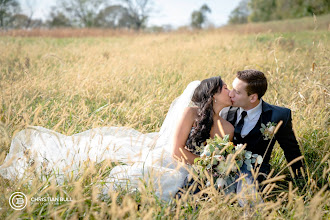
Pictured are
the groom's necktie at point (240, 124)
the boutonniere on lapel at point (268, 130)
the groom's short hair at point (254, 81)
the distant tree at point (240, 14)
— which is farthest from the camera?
the distant tree at point (240, 14)

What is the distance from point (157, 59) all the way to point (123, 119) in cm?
369

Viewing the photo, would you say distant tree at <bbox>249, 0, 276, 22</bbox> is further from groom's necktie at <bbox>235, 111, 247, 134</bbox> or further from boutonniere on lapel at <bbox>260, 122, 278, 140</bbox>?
boutonniere on lapel at <bbox>260, 122, 278, 140</bbox>

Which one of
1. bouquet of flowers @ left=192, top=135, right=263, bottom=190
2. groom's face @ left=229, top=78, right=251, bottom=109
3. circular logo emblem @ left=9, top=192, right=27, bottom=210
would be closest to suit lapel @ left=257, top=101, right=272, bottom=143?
groom's face @ left=229, top=78, right=251, bottom=109

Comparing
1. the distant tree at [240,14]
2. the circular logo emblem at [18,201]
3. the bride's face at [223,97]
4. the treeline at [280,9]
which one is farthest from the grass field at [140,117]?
the distant tree at [240,14]

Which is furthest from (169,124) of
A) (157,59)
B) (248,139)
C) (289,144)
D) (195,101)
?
(157,59)

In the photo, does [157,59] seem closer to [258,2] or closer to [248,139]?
[248,139]

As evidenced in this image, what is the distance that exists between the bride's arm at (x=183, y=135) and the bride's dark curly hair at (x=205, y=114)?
9 cm

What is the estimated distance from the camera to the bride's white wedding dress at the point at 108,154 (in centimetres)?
219

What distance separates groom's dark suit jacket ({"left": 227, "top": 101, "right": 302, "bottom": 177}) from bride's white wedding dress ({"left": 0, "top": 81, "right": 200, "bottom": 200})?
83 cm

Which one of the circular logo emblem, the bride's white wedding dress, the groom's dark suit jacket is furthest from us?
the groom's dark suit jacket

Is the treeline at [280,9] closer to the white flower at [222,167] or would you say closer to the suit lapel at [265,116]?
the suit lapel at [265,116]

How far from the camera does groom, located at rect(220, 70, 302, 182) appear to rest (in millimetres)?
2822

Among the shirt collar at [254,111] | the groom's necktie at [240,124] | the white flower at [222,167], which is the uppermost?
the shirt collar at [254,111]

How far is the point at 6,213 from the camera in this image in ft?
5.99
